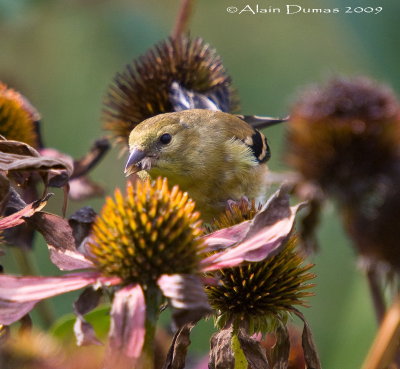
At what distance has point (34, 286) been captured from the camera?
84 cm

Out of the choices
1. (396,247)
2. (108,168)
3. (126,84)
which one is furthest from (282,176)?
(108,168)

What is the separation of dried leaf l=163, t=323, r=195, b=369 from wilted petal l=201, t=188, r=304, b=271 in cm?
11

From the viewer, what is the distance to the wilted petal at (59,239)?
0.97 m

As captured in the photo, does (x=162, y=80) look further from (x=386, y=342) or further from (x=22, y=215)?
(x=386, y=342)

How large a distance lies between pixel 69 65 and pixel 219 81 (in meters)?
2.84

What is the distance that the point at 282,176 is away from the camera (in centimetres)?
242

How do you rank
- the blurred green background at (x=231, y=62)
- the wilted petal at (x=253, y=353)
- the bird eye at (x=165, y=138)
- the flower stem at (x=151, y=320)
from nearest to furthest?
the flower stem at (x=151, y=320)
the wilted petal at (x=253, y=353)
the bird eye at (x=165, y=138)
the blurred green background at (x=231, y=62)

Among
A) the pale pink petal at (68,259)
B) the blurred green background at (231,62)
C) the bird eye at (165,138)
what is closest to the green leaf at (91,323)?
the pale pink petal at (68,259)

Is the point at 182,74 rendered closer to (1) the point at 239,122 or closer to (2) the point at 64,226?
(1) the point at 239,122

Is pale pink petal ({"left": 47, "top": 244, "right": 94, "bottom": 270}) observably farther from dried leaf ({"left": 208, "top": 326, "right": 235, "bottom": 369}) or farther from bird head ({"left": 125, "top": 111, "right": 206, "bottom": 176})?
bird head ({"left": 125, "top": 111, "right": 206, "bottom": 176})

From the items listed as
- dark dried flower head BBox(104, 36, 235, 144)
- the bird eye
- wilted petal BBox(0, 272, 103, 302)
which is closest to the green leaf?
wilted petal BBox(0, 272, 103, 302)

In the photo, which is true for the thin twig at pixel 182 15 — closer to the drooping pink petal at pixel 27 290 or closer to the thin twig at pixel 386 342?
the drooping pink petal at pixel 27 290

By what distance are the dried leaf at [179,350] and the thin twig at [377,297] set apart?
0.65 m

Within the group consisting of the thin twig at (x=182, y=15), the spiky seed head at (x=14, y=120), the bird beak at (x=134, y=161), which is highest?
the thin twig at (x=182, y=15)
